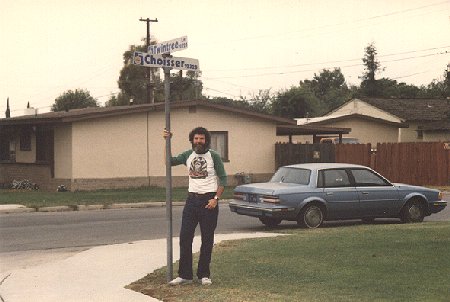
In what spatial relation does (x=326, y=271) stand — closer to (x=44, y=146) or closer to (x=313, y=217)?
(x=313, y=217)

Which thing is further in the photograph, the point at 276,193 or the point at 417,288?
the point at 276,193

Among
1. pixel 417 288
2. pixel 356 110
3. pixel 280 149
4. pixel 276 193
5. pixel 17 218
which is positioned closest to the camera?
pixel 417 288

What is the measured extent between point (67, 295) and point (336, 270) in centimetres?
338

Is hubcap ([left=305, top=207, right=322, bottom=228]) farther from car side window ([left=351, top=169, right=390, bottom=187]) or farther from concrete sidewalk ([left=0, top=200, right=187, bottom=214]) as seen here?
concrete sidewalk ([left=0, top=200, right=187, bottom=214])

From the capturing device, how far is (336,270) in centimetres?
986

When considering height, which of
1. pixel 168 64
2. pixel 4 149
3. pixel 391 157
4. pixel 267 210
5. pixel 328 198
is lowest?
pixel 267 210

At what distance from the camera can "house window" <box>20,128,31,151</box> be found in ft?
112

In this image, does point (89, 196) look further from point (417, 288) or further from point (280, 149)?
point (417, 288)

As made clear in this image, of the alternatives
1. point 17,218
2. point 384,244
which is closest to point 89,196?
point 17,218

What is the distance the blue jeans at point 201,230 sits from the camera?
9227 mm

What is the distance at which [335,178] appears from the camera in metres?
17.0

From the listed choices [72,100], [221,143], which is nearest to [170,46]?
[221,143]

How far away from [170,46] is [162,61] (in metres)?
0.21

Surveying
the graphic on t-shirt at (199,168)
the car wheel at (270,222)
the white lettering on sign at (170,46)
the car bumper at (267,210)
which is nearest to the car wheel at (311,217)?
the car bumper at (267,210)
